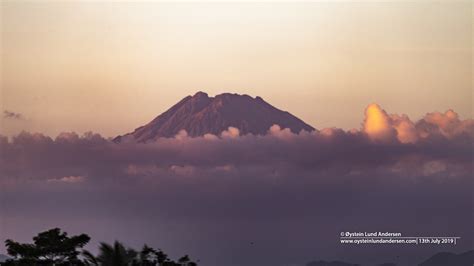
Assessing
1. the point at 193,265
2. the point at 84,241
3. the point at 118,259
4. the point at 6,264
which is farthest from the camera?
the point at 193,265

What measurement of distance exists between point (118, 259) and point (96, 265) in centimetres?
137

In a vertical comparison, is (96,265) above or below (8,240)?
below

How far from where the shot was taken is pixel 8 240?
252ft

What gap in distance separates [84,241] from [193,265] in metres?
25.4

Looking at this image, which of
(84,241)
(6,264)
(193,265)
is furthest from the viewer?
(193,265)

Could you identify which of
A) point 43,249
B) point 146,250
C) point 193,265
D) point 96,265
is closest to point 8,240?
point 43,249

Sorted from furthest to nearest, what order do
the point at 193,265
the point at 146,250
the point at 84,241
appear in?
the point at 193,265, the point at 146,250, the point at 84,241

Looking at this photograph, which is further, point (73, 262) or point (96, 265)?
point (73, 262)

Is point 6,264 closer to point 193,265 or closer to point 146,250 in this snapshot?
point 146,250

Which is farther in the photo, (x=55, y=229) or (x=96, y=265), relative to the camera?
(x=55, y=229)

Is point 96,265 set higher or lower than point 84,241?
lower

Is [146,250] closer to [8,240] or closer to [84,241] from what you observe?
[84,241]

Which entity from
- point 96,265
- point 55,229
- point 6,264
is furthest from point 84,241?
point 96,265

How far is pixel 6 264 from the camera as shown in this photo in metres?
73.9
